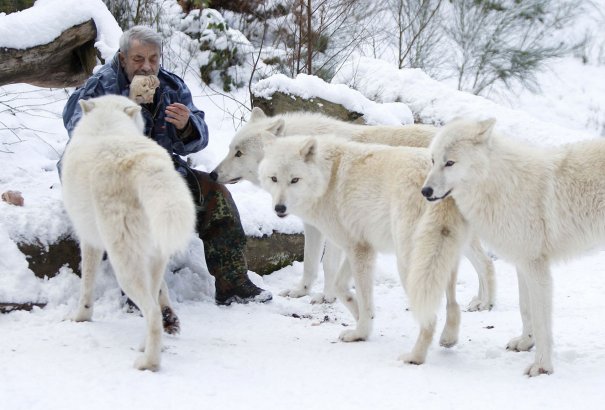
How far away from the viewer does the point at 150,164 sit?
3227mm

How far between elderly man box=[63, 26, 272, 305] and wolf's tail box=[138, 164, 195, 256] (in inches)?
54.1

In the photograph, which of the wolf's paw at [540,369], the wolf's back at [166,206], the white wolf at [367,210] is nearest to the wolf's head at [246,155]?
the white wolf at [367,210]

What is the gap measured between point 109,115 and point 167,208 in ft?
3.79

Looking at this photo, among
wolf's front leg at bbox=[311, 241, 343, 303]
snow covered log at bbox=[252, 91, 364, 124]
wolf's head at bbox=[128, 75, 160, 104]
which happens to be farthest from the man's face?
snow covered log at bbox=[252, 91, 364, 124]

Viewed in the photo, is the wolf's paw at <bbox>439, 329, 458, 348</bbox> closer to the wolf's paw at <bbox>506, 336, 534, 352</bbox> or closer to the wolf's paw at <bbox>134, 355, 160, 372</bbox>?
the wolf's paw at <bbox>506, 336, 534, 352</bbox>

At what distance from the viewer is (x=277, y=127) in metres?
4.98

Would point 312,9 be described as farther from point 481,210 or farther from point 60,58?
point 481,210

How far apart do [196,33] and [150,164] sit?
23.7ft

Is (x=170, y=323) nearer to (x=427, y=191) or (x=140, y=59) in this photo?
(x=427, y=191)

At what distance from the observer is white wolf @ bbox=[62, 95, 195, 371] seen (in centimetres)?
299

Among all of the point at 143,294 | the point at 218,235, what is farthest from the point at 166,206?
the point at 218,235

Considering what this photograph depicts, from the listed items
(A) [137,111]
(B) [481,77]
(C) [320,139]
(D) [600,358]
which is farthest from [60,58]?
(B) [481,77]

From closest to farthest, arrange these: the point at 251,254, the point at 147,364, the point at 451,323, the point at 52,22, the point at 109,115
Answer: the point at 147,364 → the point at 451,323 → the point at 109,115 → the point at 251,254 → the point at 52,22

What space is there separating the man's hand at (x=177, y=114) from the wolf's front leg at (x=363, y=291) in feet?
4.94
